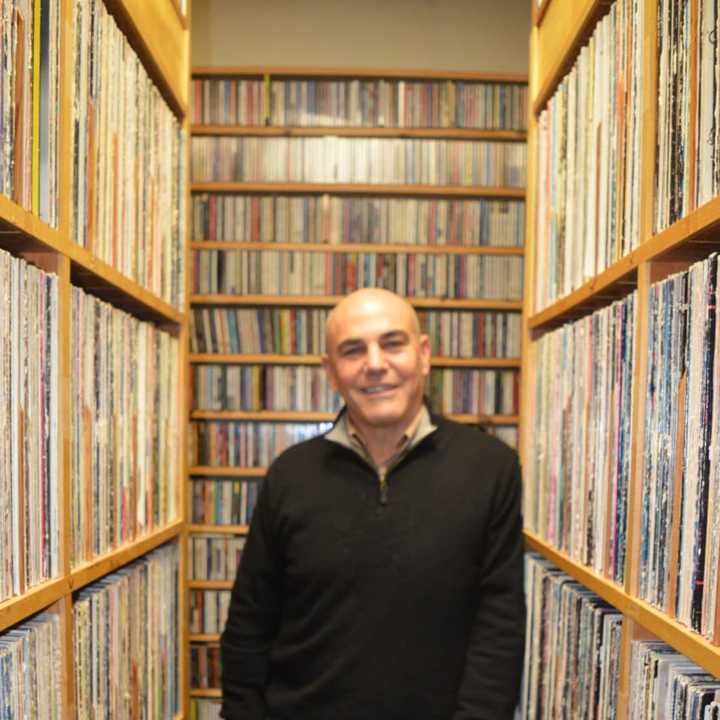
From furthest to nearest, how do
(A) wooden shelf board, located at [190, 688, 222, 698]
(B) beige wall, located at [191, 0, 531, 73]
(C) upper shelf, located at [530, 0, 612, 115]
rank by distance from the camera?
(B) beige wall, located at [191, 0, 531, 73], (A) wooden shelf board, located at [190, 688, 222, 698], (C) upper shelf, located at [530, 0, 612, 115]

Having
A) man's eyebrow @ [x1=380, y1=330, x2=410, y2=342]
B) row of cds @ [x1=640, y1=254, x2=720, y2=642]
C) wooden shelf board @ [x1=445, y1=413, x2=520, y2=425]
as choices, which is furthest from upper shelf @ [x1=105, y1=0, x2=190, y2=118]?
wooden shelf board @ [x1=445, y1=413, x2=520, y2=425]

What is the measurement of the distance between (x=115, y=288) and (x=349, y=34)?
7.85ft

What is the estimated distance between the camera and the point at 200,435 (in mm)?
3188

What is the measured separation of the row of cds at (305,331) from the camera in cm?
320

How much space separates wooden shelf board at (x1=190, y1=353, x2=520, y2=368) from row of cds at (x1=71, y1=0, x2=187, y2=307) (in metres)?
1.30

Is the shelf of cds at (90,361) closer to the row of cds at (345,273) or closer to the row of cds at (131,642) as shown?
the row of cds at (131,642)

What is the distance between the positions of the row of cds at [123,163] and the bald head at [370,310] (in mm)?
403

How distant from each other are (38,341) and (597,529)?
2.83 ft

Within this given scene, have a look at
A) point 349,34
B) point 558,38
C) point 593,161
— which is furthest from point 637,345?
point 349,34

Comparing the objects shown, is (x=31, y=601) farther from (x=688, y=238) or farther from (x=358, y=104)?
(x=358, y=104)

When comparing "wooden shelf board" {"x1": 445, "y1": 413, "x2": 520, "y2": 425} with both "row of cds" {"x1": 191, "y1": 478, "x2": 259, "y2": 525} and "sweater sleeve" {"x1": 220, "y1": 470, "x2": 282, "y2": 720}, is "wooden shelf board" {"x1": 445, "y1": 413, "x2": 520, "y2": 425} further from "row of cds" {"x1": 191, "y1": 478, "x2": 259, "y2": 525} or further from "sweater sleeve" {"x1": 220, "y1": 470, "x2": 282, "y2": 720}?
"sweater sleeve" {"x1": 220, "y1": 470, "x2": 282, "y2": 720}

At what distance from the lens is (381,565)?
149 cm

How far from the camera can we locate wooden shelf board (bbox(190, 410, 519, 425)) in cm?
317

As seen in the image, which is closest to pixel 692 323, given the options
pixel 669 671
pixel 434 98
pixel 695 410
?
pixel 695 410
